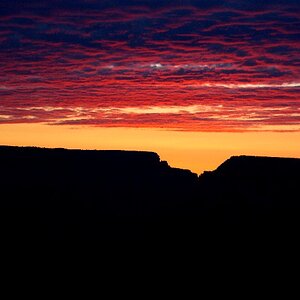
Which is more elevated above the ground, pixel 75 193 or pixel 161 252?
pixel 75 193

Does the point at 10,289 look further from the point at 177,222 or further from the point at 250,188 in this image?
the point at 250,188

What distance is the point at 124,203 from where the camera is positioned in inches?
1806

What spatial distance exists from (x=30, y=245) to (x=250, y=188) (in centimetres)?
1341

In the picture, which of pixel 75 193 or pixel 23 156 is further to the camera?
pixel 75 193

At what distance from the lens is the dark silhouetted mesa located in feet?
124

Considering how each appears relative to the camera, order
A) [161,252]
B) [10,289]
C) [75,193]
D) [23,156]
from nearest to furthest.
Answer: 1. [10,289]
2. [161,252]
3. [23,156]
4. [75,193]

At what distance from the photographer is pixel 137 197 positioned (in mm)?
47000

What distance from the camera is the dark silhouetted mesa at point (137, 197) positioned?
124 feet

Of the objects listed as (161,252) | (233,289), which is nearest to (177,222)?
(161,252)

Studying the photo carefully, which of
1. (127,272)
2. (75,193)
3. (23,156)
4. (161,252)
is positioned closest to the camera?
(127,272)

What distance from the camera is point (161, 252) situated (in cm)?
3756

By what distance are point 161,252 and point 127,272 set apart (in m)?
3.45

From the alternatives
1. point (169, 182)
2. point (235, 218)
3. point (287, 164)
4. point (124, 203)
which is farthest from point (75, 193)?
point (287, 164)

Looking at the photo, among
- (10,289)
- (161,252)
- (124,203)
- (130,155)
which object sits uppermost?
(130,155)
